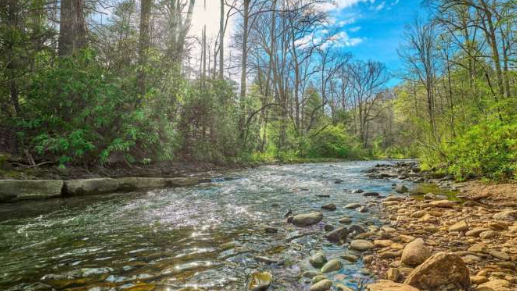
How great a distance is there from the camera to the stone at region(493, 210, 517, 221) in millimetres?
3213

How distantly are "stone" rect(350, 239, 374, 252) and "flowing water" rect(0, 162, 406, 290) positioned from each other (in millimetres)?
156

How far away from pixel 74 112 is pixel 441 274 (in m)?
7.40

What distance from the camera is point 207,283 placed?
75.8 inches

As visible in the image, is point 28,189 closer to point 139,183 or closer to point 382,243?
point 139,183

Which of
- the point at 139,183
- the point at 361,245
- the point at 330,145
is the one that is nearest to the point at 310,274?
the point at 361,245

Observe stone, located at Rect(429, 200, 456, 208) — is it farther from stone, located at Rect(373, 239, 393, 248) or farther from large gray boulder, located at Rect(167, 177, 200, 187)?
large gray boulder, located at Rect(167, 177, 200, 187)

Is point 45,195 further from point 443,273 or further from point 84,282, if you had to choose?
point 443,273

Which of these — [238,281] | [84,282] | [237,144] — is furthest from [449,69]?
[84,282]

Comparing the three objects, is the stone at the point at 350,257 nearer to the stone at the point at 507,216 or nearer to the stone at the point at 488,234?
the stone at the point at 488,234

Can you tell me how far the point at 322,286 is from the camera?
183 cm

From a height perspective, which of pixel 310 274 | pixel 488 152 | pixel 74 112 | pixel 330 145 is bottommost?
pixel 310 274

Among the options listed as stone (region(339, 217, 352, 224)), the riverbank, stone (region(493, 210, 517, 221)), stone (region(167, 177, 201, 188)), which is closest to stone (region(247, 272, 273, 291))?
the riverbank

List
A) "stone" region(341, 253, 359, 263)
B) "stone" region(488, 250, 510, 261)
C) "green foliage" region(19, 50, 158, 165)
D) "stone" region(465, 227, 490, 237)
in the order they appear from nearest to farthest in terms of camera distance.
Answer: "stone" region(488, 250, 510, 261) < "stone" region(341, 253, 359, 263) < "stone" region(465, 227, 490, 237) < "green foliage" region(19, 50, 158, 165)

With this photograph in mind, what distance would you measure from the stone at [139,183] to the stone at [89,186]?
0.13 m
